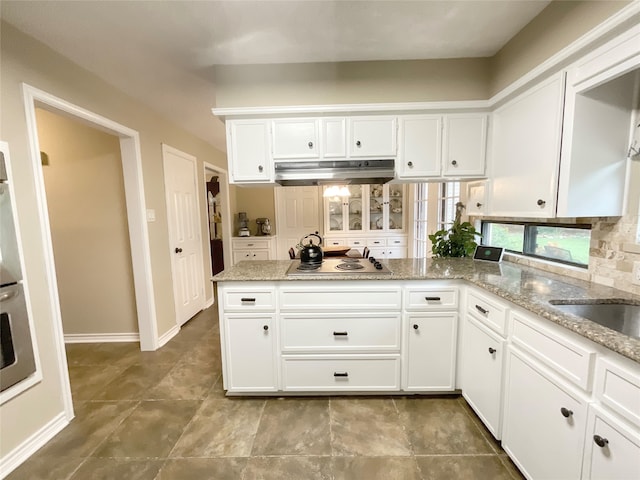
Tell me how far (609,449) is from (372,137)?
201cm

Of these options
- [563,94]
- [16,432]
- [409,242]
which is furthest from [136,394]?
[409,242]

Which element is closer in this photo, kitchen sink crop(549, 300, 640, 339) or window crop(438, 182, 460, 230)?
kitchen sink crop(549, 300, 640, 339)

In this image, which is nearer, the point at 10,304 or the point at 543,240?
the point at 10,304

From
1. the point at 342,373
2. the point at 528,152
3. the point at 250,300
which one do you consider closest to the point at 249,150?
the point at 250,300

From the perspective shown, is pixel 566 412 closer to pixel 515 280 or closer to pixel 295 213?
pixel 515 280

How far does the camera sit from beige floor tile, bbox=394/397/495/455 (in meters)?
1.51

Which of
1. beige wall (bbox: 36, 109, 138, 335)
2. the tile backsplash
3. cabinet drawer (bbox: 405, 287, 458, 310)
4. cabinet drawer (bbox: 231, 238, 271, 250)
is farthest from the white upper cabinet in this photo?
cabinet drawer (bbox: 231, 238, 271, 250)

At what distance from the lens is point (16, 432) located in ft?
4.81

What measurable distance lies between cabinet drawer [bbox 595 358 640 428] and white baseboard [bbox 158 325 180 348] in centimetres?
324

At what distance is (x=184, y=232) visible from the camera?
330cm

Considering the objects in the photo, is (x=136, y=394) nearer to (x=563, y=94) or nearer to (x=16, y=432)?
(x=16, y=432)

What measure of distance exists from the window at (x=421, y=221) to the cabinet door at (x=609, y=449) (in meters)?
2.93

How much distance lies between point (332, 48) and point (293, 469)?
105 inches

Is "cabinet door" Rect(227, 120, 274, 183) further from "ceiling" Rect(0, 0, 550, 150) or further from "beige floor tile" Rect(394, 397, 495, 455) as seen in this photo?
"beige floor tile" Rect(394, 397, 495, 455)
